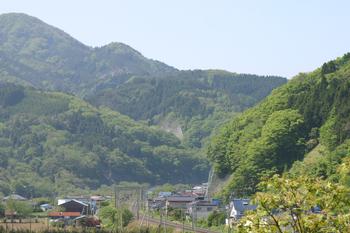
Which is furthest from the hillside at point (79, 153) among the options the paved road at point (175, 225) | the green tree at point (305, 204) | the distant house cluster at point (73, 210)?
the green tree at point (305, 204)

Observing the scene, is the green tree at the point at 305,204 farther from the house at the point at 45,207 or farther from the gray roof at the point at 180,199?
the house at the point at 45,207

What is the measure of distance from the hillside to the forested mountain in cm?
6178

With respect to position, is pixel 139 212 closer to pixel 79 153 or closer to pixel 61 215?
pixel 61 215

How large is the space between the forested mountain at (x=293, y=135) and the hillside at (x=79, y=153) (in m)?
61.8

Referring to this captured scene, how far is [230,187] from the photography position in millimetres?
71938

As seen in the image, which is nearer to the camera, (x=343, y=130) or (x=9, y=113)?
(x=343, y=130)

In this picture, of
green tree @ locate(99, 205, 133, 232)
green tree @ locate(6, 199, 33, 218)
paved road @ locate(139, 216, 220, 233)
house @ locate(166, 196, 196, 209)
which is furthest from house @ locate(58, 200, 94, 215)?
paved road @ locate(139, 216, 220, 233)

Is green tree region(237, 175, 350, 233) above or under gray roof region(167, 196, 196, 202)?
above

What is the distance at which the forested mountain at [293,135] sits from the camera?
65.2 meters

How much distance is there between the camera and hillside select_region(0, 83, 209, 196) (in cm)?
15188

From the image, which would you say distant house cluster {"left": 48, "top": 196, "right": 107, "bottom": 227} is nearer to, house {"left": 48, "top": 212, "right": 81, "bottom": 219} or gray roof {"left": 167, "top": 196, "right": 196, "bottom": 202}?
house {"left": 48, "top": 212, "right": 81, "bottom": 219}

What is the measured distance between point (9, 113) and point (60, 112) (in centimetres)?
1245

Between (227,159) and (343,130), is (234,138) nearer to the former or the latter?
(227,159)

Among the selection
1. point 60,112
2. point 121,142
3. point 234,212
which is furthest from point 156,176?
point 234,212
